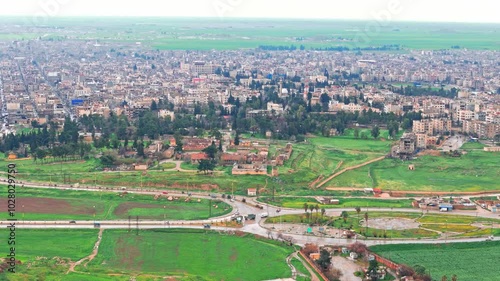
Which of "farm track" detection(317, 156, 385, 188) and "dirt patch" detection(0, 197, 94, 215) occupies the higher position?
"dirt patch" detection(0, 197, 94, 215)

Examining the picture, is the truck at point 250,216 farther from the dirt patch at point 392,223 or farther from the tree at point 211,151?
the tree at point 211,151

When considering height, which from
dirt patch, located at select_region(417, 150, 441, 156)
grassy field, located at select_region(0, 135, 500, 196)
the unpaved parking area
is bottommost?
dirt patch, located at select_region(417, 150, 441, 156)

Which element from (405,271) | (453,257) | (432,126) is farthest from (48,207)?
(432,126)

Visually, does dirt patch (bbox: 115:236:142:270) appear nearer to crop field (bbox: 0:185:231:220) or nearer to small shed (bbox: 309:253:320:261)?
crop field (bbox: 0:185:231:220)

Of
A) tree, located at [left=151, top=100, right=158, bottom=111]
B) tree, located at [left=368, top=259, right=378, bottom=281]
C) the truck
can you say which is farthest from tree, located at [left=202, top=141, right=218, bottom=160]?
tree, located at [left=151, top=100, right=158, bottom=111]

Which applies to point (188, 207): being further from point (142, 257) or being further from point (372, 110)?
point (372, 110)

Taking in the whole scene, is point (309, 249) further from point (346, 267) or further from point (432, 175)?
point (432, 175)

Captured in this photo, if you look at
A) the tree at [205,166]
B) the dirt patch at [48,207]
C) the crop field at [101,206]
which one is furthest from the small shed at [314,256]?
the tree at [205,166]
